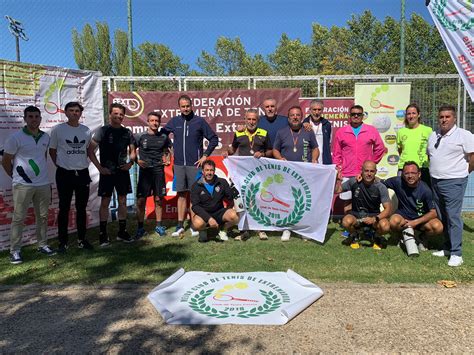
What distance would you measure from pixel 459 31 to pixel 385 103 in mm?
1667

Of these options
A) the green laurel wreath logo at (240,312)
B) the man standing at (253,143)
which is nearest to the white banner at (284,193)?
the man standing at (253,143)

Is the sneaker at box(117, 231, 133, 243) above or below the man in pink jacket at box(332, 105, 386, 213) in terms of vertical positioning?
below

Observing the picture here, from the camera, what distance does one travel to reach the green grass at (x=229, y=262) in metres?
4.47

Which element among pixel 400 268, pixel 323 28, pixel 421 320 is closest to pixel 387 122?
pixel 400 268

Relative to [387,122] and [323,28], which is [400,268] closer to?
[387,122]

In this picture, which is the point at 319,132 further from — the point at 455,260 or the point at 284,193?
the point at 455,260

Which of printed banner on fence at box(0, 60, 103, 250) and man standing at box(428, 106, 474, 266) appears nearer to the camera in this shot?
man standing at box(428, 106, 474, 266)

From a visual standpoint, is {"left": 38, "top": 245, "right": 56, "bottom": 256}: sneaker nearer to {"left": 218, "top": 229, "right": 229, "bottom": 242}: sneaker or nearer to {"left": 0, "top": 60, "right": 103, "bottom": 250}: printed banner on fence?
{"left": 0, "top": 60, "right": 103, "bottom": 250}: printed banner on fence

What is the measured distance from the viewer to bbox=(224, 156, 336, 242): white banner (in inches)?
231

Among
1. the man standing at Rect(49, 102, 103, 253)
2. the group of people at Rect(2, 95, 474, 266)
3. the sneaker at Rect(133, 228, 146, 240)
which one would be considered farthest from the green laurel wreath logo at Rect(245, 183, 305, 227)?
the man standing at Rect(49, 102, 103, 253)

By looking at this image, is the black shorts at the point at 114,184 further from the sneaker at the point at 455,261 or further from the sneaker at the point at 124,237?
the sneaker at the point at 455,261

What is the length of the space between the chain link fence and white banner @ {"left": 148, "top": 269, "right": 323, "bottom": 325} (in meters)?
4.28

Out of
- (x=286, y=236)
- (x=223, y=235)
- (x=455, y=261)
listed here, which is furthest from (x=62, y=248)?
(x=455, y=261)

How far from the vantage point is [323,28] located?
43.0 metres
